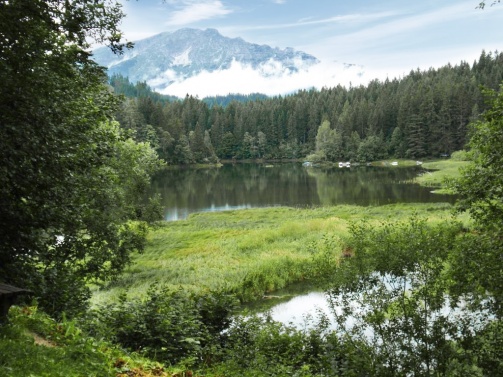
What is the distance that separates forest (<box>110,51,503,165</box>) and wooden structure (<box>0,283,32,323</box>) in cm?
11633

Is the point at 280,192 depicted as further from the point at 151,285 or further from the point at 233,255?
the point at 151,285

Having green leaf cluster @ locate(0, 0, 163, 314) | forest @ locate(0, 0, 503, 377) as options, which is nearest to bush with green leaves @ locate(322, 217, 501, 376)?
forest @ locate(0, 0, 503, 377)

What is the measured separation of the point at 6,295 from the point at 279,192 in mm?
78010

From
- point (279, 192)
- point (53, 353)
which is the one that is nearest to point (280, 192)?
point (279, 192)

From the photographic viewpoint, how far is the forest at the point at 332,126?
14175 cm

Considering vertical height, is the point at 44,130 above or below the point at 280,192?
above

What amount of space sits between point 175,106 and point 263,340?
604 feet

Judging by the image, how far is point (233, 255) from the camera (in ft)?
115

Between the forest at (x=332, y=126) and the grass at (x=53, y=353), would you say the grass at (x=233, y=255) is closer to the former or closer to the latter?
the grass at (x=53, y=353)

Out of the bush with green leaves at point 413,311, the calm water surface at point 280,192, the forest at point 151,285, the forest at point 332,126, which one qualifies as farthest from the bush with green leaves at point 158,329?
the forest at point 332,126

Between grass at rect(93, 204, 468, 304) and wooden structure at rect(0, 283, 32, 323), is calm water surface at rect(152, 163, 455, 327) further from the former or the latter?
wooden structure at rect(0, 283, 32, 323)

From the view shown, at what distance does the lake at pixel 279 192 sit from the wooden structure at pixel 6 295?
5060cm

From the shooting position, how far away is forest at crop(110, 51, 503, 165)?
14175 centimetres

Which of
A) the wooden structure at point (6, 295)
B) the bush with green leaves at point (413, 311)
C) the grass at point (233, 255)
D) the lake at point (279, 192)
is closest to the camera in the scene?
the wooden structure at point (6, 295)
